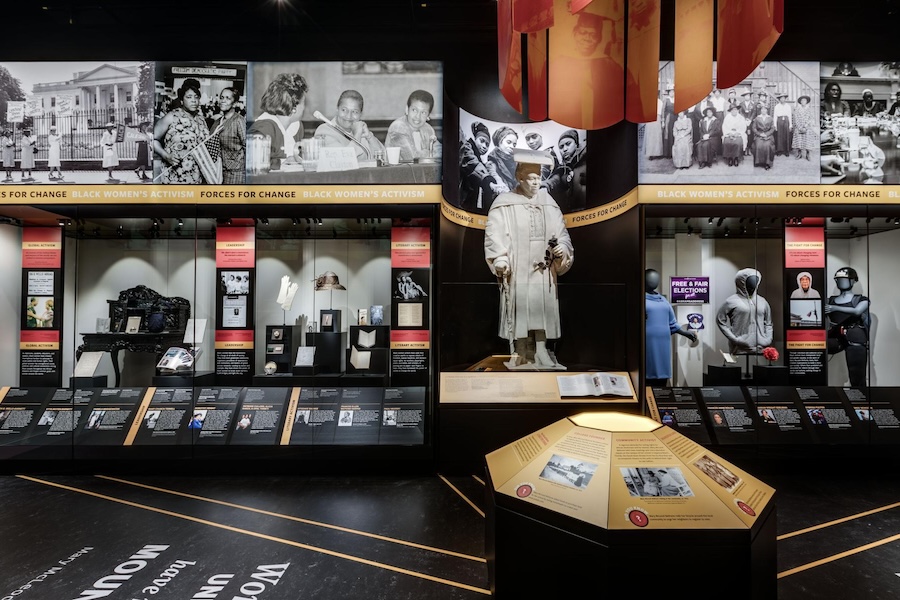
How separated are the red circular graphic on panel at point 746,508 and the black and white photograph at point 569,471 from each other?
1.56ft

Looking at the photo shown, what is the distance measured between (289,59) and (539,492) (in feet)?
14.9

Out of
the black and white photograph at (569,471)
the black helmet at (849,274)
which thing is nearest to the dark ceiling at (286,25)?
the black helmet at (849,274)

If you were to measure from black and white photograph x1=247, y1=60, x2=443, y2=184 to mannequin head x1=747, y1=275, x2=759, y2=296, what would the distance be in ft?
10.8

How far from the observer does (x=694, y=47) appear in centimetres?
175

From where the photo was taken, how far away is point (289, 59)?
4359 millimetres

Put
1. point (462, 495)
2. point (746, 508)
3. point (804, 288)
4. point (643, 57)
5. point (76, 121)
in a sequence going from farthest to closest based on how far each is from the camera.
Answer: point (804, 288) → point (76, 121) → point (462, 495) → point (643, 57) → point (746, 508)

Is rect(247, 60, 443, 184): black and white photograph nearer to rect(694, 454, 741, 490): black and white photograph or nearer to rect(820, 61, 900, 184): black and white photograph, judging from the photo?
rect(694, 454, 741, 490): black and white photograph

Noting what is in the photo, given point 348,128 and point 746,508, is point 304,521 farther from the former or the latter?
point 348,128

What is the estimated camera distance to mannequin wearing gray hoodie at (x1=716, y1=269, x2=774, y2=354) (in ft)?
14.5

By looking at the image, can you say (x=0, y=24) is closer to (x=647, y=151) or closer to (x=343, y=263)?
(x=343, y=263)

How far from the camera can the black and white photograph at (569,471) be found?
1.57 meters

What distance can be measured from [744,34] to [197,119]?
4.57 meters

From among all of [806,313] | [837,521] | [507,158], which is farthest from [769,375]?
[507,158]

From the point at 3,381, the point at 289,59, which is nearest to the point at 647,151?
the point at 289,59
